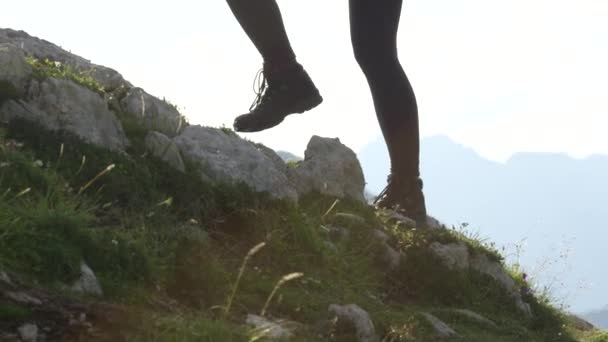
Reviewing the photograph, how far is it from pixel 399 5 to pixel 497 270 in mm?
4460

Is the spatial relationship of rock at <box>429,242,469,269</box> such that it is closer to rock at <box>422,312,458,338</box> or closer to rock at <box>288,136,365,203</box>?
rock at <box>288,136,365,203</box>

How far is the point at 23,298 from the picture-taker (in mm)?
3258

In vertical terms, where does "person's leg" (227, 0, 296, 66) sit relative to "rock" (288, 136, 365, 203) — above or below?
above

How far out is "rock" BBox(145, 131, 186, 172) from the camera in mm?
7039

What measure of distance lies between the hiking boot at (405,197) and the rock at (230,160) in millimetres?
993

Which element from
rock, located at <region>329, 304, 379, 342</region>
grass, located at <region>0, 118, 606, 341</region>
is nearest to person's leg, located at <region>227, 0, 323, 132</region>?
grass, located at <region>0, 118, 606, 341</region>

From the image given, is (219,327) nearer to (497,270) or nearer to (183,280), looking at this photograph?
(183,280)

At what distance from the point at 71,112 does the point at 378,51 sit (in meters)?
A: 2.90

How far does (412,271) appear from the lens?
24.6ft

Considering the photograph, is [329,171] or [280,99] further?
[329,171]

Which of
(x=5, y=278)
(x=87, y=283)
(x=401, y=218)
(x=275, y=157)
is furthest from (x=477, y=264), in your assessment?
(x=5, y=278)

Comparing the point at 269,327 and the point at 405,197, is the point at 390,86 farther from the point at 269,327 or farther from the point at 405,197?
the point at 269,327

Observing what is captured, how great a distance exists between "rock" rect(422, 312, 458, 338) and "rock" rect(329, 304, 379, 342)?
117cm

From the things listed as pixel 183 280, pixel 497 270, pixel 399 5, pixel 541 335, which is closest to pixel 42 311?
pixel 183 280
